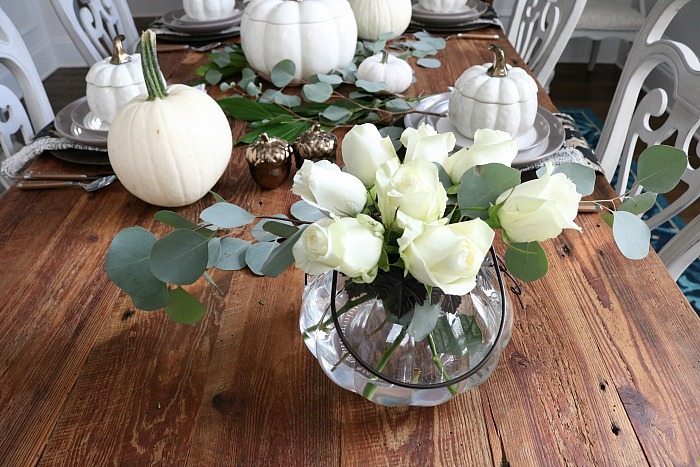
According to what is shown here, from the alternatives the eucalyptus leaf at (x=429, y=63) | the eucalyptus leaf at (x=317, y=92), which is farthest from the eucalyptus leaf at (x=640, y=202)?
the eucalyptus leaf at (x=429, y=63)

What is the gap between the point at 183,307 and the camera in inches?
21.5

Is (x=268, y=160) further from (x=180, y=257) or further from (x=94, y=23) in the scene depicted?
(x=94, y=23)

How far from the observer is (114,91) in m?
0.93

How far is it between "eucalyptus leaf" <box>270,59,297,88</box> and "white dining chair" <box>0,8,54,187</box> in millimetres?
493

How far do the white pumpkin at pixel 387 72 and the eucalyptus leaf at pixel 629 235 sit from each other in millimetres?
743

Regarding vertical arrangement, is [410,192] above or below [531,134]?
above

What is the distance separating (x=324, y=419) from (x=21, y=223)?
57 centimetres

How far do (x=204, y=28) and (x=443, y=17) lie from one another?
2.05 ft

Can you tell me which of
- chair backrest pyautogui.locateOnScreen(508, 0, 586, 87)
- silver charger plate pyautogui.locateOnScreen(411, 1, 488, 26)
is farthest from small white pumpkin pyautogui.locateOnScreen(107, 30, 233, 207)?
chair backrest pyautogui.locateOnScreen(508, 0, 586, 87)

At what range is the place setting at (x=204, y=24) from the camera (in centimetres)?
147

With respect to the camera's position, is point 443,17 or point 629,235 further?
point 443,17

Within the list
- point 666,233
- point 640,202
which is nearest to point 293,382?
point 640,202

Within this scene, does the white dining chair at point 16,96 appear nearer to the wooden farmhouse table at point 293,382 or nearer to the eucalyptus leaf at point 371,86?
the wooden farmhouse table at point 293,382

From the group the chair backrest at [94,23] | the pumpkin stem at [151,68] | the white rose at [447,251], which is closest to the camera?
the white rose at [447,251]
